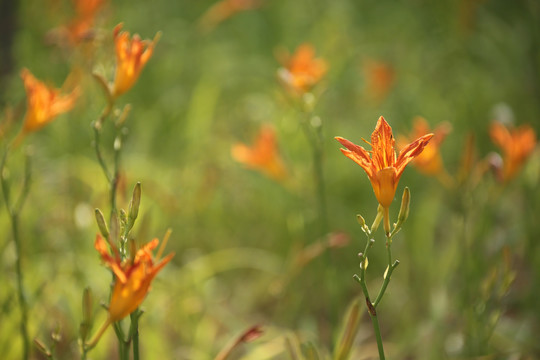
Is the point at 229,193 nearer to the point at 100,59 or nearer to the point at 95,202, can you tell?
the point at 95,202

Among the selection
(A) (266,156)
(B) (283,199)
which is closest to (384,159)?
(A) (266,156)

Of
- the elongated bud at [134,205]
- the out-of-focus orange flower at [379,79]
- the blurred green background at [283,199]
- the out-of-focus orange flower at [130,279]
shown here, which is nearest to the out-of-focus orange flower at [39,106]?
the blurred green background at [283,199]

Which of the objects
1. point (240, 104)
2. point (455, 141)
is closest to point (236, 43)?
point (240, 104)

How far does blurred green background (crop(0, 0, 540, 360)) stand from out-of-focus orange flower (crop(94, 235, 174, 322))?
46cm

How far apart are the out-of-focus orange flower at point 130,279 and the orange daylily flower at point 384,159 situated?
327mm

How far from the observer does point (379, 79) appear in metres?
3.40

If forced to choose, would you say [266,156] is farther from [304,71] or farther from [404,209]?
[404,209]

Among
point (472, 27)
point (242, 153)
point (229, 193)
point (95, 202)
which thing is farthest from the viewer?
point (472, 27)

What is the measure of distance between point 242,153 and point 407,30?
3.12m

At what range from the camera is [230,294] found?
97.7 inches

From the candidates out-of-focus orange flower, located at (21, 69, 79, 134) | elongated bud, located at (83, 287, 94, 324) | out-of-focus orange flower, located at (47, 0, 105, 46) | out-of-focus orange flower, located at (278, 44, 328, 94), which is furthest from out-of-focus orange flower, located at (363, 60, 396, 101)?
elongated bud, located at (83, 287, 94, 324)

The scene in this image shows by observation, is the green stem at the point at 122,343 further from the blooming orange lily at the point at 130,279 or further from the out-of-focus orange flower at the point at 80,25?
the out-of-focus orange flower at the point at 80,25

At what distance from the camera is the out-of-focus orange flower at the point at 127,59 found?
110 centimetres

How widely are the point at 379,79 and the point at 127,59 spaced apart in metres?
2.51
